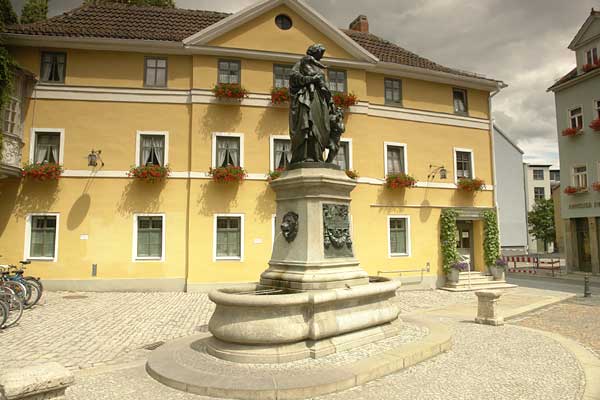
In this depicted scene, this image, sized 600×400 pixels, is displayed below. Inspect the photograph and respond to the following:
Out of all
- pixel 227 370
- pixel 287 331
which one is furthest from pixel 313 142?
pixel 227 370

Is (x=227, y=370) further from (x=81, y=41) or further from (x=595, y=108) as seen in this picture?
(x=595, y=108)

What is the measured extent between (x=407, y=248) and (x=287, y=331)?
1295cm

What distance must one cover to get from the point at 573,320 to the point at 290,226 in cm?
807

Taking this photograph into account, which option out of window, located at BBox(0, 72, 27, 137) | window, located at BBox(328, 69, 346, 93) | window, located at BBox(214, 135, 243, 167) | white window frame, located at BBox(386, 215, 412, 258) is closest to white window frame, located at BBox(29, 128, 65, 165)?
window, located at BBox(0, 72, 27, 137)

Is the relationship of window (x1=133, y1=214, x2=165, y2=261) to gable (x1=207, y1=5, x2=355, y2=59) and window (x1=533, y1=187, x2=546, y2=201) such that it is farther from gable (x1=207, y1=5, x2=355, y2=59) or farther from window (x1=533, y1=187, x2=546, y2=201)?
window (x1=533, y1=187, x2=546, y2=201)

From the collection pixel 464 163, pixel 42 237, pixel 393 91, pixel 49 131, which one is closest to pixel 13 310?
pixel 42 237

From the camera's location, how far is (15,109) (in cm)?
1460

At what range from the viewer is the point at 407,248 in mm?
17703

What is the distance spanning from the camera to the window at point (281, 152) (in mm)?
16469

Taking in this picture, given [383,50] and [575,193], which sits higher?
[383,50]

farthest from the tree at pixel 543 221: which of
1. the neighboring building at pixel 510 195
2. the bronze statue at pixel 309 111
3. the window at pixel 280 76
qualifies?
the bronze statue at pixel 309 111

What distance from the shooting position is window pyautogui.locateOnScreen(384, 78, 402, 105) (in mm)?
18312

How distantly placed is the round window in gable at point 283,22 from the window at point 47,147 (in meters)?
9.42

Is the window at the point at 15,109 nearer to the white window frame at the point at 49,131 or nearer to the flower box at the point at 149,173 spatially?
the white window frame at the point at 49,131
